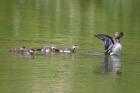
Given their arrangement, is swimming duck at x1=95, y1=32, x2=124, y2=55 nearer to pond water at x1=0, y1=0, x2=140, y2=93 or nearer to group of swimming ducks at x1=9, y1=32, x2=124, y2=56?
group of swimming ducks at x1=9, y1=32, x2=124, y2=56

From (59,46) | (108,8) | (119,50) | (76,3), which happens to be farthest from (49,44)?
(76,3)

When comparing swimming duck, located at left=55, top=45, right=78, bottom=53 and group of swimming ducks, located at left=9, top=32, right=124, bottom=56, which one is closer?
group of swimming ducks, located at left=9, top=32, right=124, bottom=56

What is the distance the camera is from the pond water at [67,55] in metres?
24.2

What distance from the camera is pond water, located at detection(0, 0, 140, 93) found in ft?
79.4

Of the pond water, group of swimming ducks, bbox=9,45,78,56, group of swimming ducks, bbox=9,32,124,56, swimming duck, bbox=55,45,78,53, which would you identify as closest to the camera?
the pond water

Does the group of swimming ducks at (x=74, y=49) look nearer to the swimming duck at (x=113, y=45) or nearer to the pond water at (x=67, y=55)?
the swimming duck at (x=113, y=45)

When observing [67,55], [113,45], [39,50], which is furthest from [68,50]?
[113,45]

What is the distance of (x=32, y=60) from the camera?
1126 inches

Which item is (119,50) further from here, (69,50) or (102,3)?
(102,3)

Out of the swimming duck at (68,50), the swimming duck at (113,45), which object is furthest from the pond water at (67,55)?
the swimming duck at (113,45)

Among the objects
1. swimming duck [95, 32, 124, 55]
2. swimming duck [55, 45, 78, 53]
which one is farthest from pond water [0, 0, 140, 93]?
swimming duck [95, 32, 124, 55]

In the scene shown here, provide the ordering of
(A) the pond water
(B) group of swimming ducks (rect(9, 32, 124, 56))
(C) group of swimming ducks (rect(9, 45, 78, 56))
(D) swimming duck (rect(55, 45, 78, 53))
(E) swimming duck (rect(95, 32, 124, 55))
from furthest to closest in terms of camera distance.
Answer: (E) swimming duck (rect(95, 32, 124, 55))
(D) swimming duck (rect(55, 45, 78, 53))
(B) group of swimming ducks (rect(9, 32, 124, 56))
(C) group of swimming ducks (rect(9, 45, 78, 56))
(A) the pond water

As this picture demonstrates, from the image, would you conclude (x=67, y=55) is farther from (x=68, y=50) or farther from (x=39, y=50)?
(x=39, y=50)

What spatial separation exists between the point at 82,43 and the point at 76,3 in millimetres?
32727
